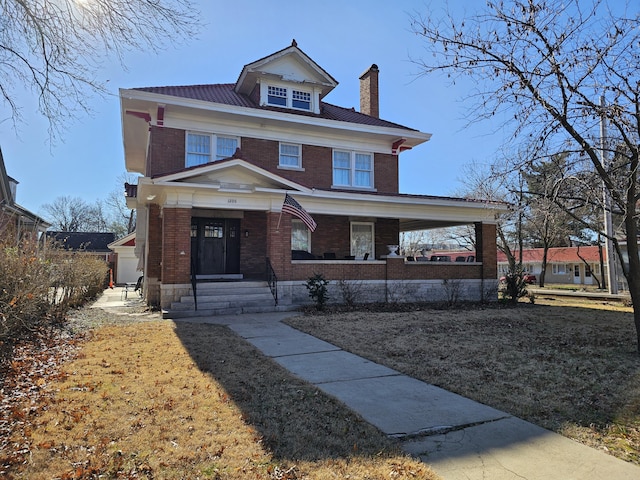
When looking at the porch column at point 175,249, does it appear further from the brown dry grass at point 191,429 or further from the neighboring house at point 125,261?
the neighboring house at point 125,261

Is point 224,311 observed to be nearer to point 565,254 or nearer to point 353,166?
point 353,166

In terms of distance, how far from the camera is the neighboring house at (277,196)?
13961 millimetres

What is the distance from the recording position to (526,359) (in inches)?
290

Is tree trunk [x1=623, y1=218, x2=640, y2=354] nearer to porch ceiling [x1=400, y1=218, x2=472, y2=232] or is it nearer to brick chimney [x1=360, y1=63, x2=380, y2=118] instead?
porch ceiling [x1=400, y1=218, x2=472, y2=232]

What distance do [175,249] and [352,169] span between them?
29.1 feet

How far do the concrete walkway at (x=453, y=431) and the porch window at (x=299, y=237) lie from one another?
10990mm

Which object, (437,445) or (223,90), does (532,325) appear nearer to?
(437,445)

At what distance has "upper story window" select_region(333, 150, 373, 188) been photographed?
62.6ft

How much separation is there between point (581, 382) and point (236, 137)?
47.8 feet

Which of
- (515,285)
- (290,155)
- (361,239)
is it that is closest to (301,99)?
(290,155)

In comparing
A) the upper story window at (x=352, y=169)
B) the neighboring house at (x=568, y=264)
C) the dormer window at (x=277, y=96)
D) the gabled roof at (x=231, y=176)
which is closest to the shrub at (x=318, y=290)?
the gabled roof at (x=231, y=176)

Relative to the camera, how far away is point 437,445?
3.99 metres

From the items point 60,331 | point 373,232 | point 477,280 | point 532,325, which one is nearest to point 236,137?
point 373,232

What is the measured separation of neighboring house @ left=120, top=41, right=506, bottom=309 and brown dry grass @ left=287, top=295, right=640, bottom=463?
3460 millimetres
